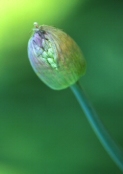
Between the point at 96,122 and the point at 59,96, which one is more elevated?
the point at 59,96

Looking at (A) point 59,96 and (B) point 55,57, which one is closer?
(B) point 55,57

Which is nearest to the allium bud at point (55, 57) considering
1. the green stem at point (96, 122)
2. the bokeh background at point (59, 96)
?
the green stem at point (96, 122)

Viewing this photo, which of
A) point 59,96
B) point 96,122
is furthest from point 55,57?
point 59,96

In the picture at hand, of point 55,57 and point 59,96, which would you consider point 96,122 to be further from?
point 59,96

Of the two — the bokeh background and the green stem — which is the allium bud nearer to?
the green stem

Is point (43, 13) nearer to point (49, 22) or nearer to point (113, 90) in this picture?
point (49, 22)

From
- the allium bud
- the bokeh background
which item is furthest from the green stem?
the bokeh background
